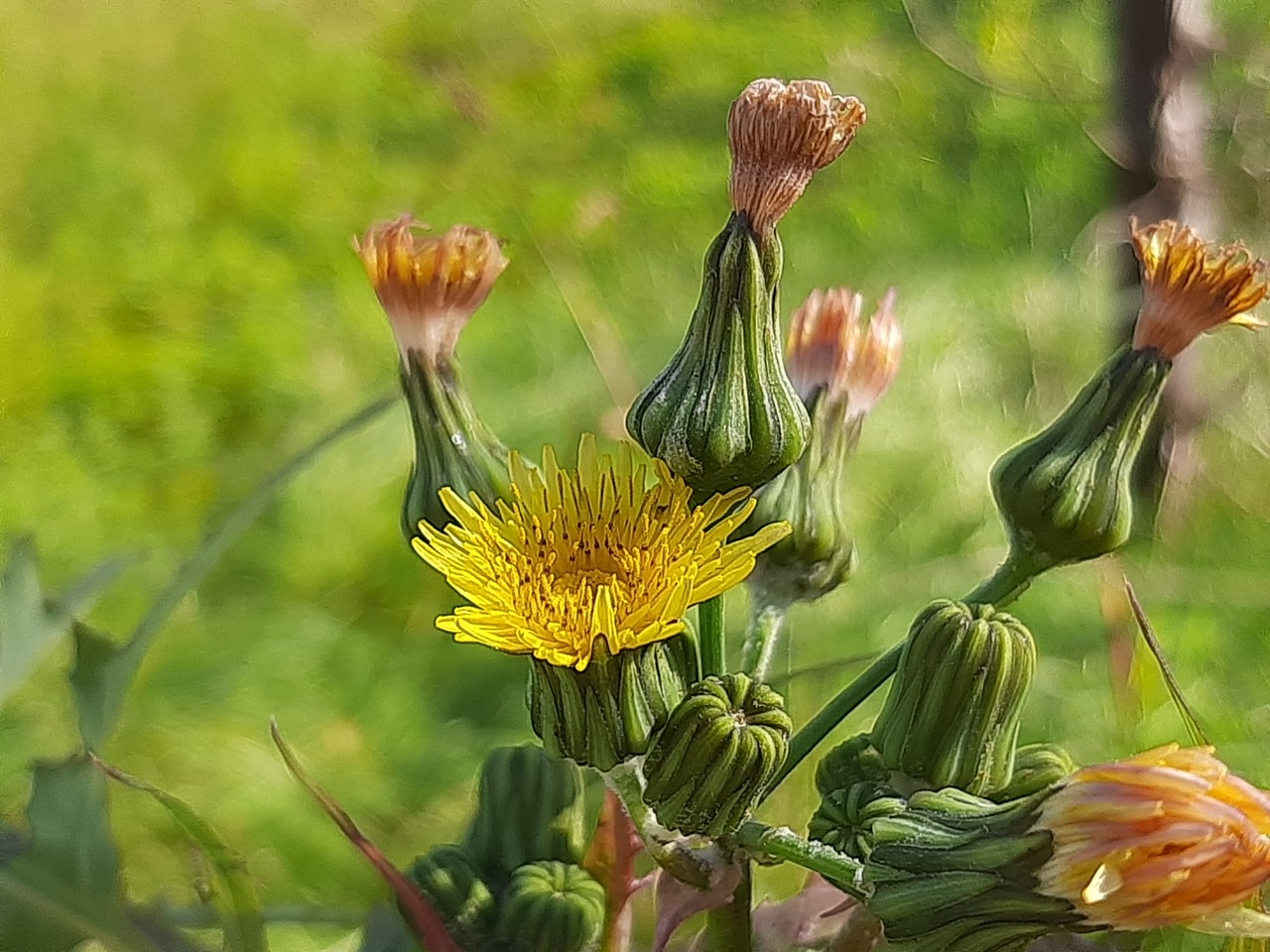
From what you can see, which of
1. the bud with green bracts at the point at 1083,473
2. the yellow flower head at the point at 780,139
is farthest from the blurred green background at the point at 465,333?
the yellow flower head at the point at 780,139

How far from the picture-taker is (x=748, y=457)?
279 mm

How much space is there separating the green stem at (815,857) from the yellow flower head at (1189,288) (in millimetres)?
171

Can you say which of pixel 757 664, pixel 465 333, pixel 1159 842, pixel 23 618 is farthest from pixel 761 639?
pixel 465 333

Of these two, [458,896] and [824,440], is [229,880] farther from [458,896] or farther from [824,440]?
[824,440]

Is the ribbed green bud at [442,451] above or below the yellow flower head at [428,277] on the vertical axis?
below

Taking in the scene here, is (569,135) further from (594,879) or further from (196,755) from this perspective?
(594,879)

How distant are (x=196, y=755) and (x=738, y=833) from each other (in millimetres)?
525

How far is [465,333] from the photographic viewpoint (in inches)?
38.2

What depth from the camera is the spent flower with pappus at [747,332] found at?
28 cm

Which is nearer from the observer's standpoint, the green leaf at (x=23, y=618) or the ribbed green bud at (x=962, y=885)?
the ribbed green bud at (x=962, y=885)

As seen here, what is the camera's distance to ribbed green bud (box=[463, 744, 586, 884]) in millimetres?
315

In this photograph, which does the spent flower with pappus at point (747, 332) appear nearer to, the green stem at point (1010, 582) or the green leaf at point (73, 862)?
the green stem at point (1010, 582)

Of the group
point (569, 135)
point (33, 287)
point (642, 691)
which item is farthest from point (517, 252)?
point (642, 691)

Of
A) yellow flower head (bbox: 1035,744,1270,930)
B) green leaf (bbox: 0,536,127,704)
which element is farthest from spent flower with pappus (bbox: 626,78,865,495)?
green leaf (bbox: 0,536,127,704)
